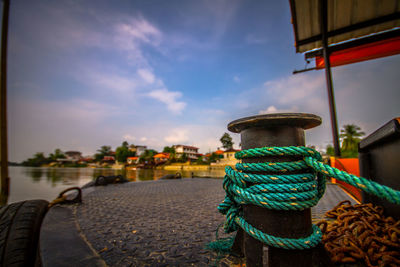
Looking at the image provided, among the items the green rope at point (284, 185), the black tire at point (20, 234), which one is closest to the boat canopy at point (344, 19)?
the green rope at point (284, 185)

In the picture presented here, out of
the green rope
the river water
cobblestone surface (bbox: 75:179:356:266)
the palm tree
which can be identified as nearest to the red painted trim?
cobblestone surface (bbox: 75:179:356:266)

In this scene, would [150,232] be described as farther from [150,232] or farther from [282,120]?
[282,120]

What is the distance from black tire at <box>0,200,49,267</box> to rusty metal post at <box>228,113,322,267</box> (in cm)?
141

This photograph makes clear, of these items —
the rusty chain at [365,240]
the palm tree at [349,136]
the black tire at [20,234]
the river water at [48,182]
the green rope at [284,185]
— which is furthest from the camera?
the palm tree at [349,136]

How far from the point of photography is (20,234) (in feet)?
4.61

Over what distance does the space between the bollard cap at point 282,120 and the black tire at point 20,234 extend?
1616 millimetres

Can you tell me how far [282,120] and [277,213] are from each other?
1.35 ft

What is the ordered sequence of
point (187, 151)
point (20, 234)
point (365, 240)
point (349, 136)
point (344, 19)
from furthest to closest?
point (187, 151)
point (349, 136)
point (344, 19)
point (20, 234)
point (365, 240)

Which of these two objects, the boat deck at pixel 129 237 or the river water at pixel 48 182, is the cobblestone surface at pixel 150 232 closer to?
the boat deck at pixel 129 237

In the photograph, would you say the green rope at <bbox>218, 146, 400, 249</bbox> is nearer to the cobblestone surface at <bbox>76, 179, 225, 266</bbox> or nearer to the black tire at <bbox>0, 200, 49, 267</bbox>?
the cobblestone surface at <bbox>76, 179, 225, 266</bbox>

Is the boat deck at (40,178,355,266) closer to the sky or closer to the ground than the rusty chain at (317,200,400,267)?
closer to the ground

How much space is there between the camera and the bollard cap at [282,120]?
2.58ft

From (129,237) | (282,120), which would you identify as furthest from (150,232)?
(282,120)

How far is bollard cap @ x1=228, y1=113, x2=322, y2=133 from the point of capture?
0.79 m
